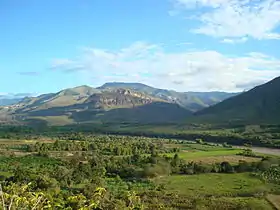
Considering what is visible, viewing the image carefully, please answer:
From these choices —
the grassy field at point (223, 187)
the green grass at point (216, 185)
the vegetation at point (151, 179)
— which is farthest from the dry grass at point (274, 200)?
the green grass at point (216, 185)

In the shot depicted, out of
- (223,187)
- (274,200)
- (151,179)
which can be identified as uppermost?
(151,179)

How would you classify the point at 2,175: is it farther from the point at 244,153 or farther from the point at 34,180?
the point at 244,153

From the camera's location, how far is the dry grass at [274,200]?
5550 centimetres

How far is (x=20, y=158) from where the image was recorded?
95.5 meters

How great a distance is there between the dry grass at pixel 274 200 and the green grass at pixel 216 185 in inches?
115

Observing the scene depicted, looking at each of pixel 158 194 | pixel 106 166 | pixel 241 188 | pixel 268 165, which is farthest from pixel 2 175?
pixel 268 165

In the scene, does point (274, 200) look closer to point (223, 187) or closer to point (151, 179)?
point (223, 187)

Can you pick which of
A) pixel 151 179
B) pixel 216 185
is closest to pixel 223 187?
pixel 216 185

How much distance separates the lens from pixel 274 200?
58.1m

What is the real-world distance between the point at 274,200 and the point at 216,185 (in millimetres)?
12022

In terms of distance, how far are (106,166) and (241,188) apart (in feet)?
91.3

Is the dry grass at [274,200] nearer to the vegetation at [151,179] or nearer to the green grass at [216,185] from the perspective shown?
the vegetation at [151,179]

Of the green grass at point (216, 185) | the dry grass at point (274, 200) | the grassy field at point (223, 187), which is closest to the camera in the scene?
the dry grass at point (274, 200)

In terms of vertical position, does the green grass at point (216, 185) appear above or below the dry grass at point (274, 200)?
above
